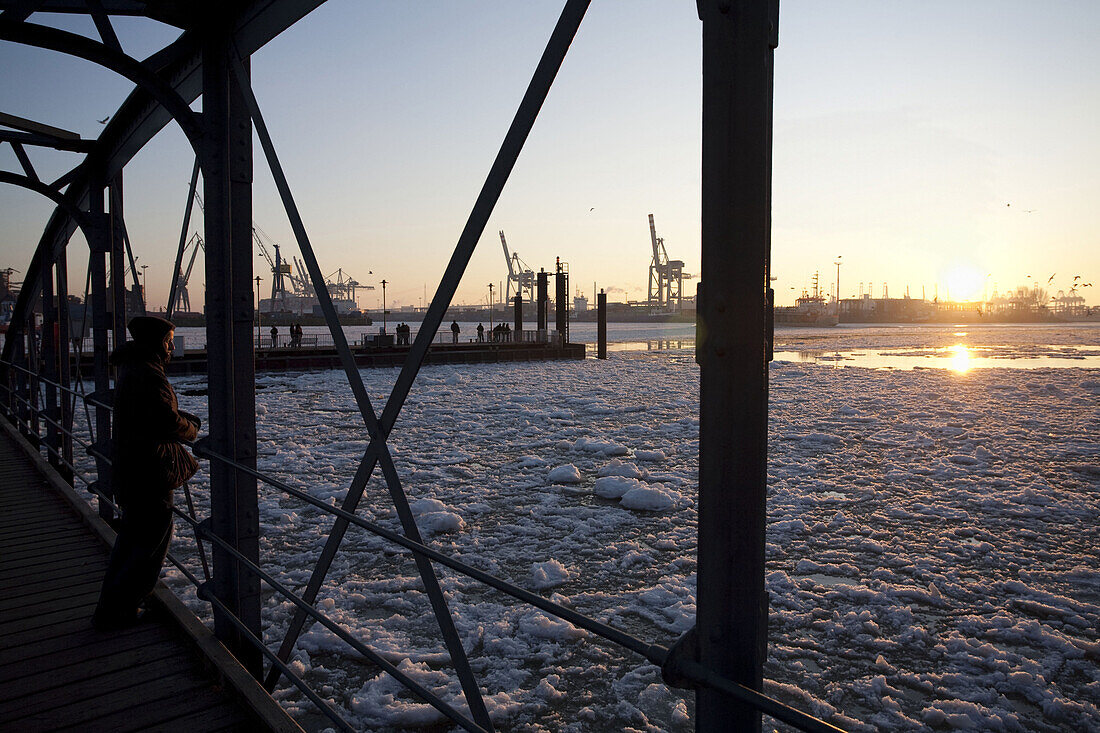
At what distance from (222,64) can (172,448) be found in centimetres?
184

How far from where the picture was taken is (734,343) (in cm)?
117

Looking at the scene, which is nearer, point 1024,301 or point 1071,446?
point 1071,446

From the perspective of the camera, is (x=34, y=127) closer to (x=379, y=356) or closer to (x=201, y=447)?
(x=201, y=447)

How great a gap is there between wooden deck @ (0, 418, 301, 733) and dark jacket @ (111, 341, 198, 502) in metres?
0.70

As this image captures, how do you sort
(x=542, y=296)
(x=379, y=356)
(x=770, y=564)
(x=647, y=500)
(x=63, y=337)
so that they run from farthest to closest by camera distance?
1. (x=542, y=296)
2. (x=379, y=356)
3. (x=647, y=500)
4. (x=63, y=337)
5. (x=770, y=564)

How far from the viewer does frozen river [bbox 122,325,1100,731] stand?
363cm

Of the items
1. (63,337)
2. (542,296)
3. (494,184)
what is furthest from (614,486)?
(542,296)

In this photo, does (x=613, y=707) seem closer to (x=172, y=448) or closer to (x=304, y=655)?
(x=304, y=655)

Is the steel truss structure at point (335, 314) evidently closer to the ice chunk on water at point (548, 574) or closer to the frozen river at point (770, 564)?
the frozen river at point (770, 564)

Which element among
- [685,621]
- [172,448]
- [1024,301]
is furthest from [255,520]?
[1024,301]

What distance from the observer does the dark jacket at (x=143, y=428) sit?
9.81ft

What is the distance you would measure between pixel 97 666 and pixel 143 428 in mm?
1065

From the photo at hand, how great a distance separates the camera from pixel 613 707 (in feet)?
11.7

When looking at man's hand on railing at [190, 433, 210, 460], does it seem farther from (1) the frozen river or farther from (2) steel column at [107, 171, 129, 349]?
(2) steel column at [107, 171, 129, 349]
